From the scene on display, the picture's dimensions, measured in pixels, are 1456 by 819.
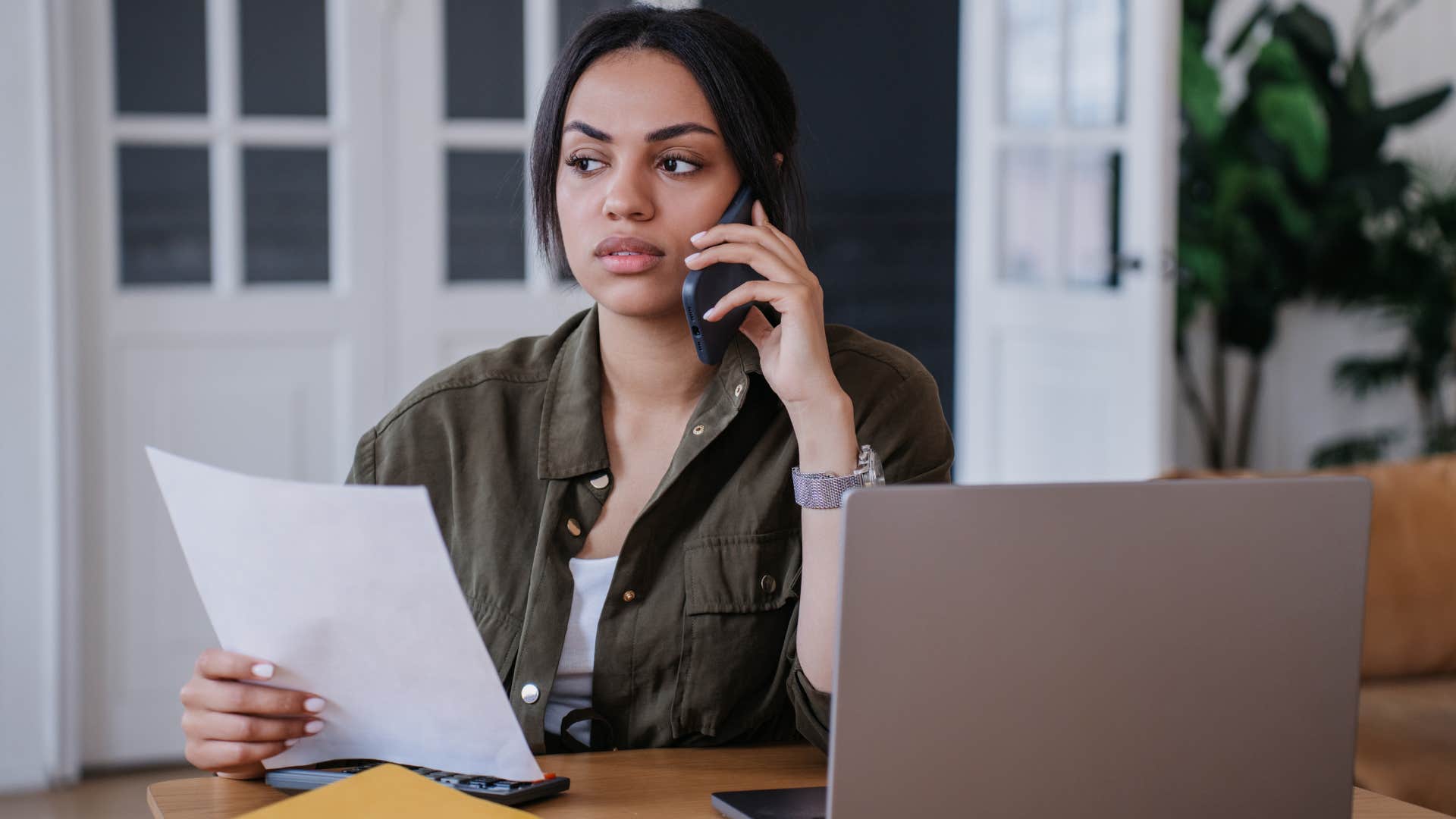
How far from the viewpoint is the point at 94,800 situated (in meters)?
2.99

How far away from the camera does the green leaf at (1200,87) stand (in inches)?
170

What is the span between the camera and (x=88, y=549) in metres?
3.15

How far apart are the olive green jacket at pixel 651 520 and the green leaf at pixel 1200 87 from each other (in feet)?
10.6

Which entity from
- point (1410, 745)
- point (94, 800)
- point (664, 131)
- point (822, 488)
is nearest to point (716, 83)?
point (664, 131)

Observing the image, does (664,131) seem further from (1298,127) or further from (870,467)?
(1298,127)

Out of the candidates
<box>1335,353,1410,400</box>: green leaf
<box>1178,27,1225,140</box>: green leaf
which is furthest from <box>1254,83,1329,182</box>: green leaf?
<box>1335,353,1410,400</box>: green leaf

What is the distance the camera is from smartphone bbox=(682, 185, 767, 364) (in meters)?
1.32

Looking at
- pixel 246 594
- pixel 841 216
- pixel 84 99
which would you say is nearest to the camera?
pixel 246 594

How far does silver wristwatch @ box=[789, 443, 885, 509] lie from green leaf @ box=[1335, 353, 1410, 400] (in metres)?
3.75

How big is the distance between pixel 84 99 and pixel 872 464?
259 centimetres

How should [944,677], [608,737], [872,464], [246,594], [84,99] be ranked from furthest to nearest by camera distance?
[84,99]
[608,737]
[872,464]
[246,594]
[944,677]

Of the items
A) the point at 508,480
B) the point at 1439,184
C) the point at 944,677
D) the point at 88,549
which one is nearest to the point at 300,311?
the point at 88,549

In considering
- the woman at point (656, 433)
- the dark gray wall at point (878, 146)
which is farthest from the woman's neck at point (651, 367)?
the dark gray wall at point (878, 146)

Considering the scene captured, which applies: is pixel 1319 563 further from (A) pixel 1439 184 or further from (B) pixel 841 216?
(B) pixel 841 216
